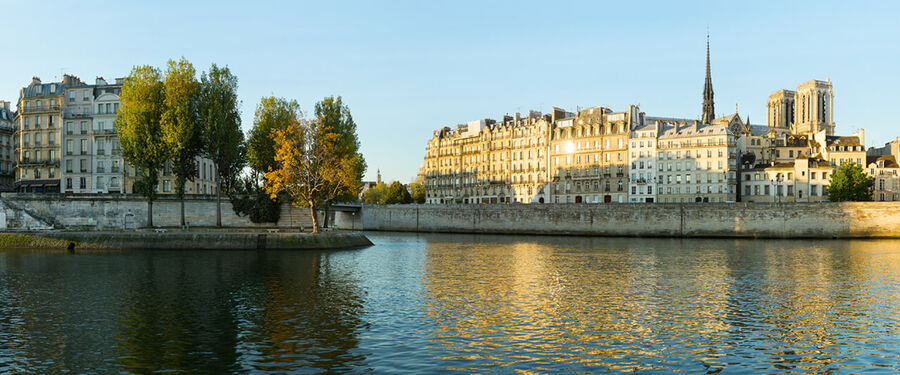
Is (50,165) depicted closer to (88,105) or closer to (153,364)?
(88,105)

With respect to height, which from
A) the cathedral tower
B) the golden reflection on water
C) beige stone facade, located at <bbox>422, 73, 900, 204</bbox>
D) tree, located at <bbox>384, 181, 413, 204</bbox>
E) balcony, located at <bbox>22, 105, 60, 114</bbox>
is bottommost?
the golden reflection on water

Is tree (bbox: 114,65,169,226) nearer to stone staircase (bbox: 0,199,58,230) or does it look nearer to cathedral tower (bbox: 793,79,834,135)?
stone staircase (bbox: 0,199,58,230)

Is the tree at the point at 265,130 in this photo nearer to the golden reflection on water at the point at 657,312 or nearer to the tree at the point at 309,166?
the tree at the point at 309,166

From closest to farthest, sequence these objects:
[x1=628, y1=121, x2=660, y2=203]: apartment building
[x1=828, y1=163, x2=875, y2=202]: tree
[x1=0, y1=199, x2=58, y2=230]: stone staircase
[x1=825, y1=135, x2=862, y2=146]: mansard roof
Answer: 1. [x1=0, y1=199, x2=58, y2=230]: stone staircase
2. [x1=828, y1=163, x2=875, y2=202]: tree
3. [x1=628, y1=121, x2=660, y2=203]: apartment building
4. [x1=825, y1=135, x2=862, y2=146]: mansard roof

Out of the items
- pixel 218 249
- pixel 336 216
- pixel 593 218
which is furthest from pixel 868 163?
pixel 218 249

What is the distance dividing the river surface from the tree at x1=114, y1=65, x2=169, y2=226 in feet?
78.2

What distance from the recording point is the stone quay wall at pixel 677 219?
8456cm

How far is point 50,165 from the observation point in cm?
9494

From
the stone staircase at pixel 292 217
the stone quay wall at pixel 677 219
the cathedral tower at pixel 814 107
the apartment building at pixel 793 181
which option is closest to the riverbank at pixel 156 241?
the stone staircase at pixel 292 217

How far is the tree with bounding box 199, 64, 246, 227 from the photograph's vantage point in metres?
71.8

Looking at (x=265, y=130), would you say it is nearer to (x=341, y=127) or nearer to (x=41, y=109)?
(x=341, y=127)

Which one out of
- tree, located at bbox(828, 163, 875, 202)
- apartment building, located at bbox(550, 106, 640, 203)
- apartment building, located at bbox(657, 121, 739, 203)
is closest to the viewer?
tree, located at bbox(828, 163, 875, 202)

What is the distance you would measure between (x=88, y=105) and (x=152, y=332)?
80877 millimetres

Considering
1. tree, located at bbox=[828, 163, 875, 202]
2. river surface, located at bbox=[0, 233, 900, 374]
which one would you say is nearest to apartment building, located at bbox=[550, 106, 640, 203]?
tree, located at bbox=[828, 163, 875, 202]
